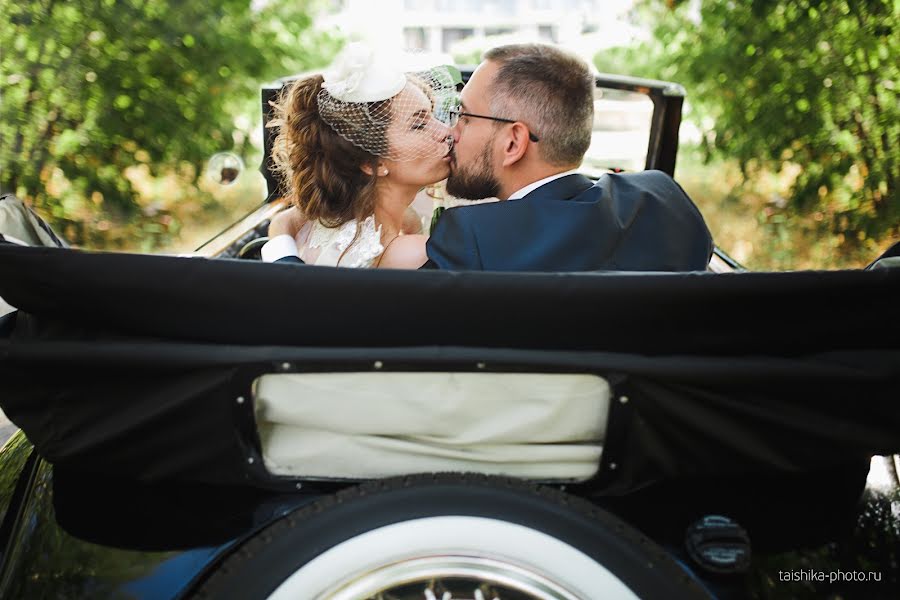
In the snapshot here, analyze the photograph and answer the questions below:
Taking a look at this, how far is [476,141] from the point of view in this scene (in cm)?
221

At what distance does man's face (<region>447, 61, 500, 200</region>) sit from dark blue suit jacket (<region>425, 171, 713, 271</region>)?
26 centimetres

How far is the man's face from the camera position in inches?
86.6

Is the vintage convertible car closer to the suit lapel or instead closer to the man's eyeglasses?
the suit lapel

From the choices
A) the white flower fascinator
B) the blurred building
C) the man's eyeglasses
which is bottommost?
the blurred building

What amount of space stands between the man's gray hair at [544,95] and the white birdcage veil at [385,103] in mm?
153

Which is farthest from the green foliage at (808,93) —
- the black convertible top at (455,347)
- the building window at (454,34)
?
the building window at (454,34)

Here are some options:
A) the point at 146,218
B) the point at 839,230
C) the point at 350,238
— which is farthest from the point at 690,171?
the point at 350,238

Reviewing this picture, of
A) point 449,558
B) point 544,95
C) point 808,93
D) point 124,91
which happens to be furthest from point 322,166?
point 808,93

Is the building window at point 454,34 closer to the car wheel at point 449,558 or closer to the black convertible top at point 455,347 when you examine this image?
the black convertible top at point 455,347

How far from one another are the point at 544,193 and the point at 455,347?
786 mm

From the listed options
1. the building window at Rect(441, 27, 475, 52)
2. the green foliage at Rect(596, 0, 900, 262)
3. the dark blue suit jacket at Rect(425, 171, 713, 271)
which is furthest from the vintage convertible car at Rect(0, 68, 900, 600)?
the building window at Rect(441, 27, 475, 52)

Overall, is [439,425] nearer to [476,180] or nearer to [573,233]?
[573,233]

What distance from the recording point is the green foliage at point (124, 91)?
5.74 metres

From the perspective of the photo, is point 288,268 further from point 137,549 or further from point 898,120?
point 898,120
